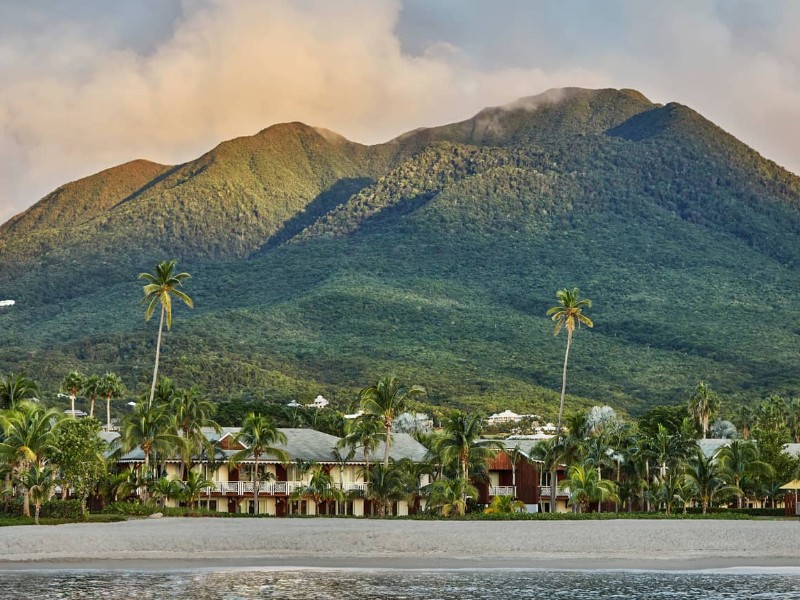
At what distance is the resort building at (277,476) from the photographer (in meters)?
83.8

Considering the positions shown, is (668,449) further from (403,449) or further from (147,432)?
(147,432)

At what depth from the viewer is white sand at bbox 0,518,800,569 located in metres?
48.4

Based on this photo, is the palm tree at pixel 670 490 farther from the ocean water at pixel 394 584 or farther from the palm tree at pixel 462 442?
the ocean water at pixel 394 584

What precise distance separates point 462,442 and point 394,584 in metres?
33.3

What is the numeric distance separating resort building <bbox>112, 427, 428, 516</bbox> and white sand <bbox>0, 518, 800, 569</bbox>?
65.0 feet

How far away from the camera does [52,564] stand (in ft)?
Answer: 155

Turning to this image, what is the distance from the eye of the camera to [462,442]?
2948 inches

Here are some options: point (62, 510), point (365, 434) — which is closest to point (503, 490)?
point (365, 434)

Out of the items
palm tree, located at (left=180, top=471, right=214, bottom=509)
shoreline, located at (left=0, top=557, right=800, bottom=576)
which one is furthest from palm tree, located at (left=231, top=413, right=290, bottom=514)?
shoreline, located at (left=0, top=557, right=800, bottom=576)

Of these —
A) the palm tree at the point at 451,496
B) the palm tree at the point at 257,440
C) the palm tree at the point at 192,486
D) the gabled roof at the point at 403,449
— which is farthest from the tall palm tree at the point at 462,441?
the palm tree at the point at 192,486

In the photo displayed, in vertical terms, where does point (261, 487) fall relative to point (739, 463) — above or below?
below

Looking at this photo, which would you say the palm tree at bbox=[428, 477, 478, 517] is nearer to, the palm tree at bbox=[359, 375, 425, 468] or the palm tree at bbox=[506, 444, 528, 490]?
the palm tree at bbox=[359, 375, 425, 468]

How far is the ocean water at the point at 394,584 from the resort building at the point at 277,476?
124ft

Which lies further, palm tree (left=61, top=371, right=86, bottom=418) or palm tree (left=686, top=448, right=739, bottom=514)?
palm tree (left=61, top=371, right=86, bottom=418)
